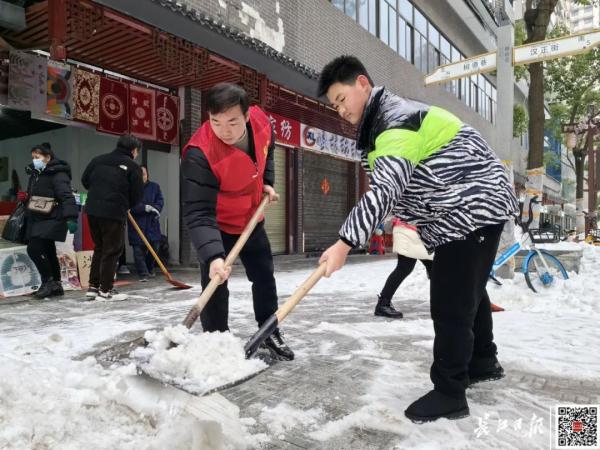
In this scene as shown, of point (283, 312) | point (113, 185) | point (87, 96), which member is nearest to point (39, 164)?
point (113, 185)

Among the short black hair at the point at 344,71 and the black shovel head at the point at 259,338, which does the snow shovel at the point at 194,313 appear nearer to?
the black shovel head at the point at 259,338

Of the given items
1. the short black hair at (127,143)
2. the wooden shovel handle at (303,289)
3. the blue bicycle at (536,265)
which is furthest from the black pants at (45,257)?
the blue bicycle at (536,265)

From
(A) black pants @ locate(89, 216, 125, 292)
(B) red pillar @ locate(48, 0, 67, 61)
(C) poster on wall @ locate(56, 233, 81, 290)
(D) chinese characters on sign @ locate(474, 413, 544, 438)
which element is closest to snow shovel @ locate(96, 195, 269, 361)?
(D) chinese characters on sign @ locate(474, 413, 544, 438)

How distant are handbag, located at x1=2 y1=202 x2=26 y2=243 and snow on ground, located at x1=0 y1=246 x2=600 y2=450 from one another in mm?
1454

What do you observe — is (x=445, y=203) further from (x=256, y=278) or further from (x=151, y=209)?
(x=151, y=209)

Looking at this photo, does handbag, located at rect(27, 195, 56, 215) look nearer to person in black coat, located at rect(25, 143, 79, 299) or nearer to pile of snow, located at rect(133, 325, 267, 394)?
person in black coat, located at rect(25, 143, 79, 299)

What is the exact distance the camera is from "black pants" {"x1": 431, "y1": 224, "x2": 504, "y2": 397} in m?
2.25

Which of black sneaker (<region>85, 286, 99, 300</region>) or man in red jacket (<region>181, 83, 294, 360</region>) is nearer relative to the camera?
man in red jacket (<region>181, 83, 294, 360</region>)

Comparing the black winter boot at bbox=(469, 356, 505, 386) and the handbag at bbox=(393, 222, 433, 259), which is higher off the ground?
the handbag at bbox=(393, 222, 433, 259)

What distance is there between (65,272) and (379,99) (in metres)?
5.62

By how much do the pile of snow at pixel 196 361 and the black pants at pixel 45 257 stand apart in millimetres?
3954

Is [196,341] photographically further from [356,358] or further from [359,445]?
[356,358]

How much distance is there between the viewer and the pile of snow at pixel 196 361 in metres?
2.10

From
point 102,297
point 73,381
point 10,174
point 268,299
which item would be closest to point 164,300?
point 102,297
